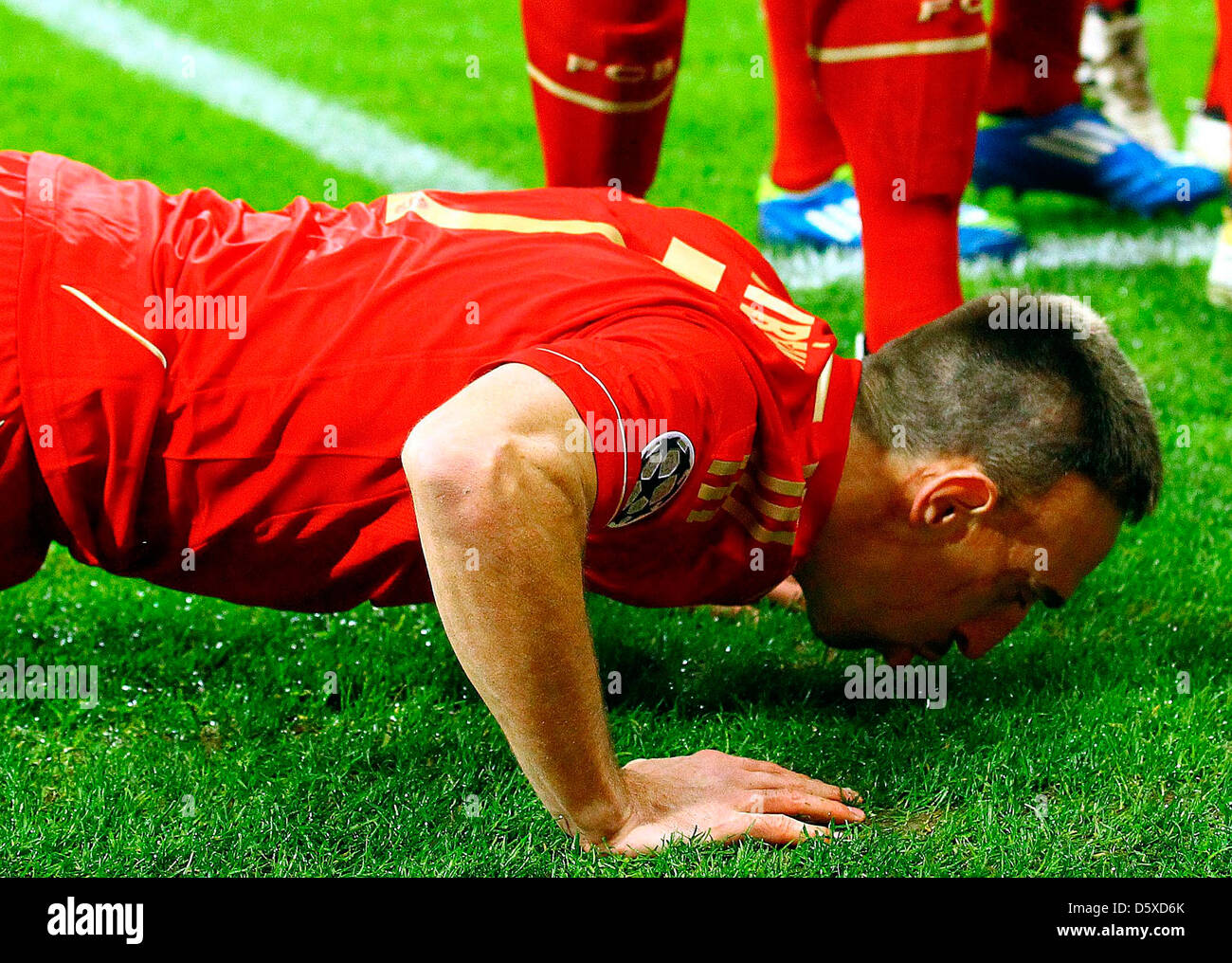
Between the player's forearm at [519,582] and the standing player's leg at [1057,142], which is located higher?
the standing player's leg at [1057,142]

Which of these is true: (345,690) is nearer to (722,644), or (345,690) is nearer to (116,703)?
(116,703)

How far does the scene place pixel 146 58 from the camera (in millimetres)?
5945

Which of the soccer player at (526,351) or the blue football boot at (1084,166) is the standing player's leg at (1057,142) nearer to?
the blue football boot at (1084,166)

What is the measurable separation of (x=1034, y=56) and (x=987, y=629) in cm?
286

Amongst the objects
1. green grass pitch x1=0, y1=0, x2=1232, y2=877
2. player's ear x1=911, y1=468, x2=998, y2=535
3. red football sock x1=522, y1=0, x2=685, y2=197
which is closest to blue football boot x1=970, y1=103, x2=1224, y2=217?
green grass pitch x1=0, y1=0, x2=1232, y2=877

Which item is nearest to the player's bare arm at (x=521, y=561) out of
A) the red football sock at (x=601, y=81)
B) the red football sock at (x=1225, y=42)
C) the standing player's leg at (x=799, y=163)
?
the red football sock at (x=601, y=81)

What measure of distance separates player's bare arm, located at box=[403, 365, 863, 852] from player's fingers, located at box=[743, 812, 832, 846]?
252mm

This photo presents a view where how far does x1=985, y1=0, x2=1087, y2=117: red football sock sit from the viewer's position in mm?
4445

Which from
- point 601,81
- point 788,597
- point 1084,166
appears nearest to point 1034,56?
point 1084,166

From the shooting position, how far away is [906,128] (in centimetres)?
267

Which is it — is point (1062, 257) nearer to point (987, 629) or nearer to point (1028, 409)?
point (987, 629)

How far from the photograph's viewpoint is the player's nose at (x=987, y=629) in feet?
7.37
